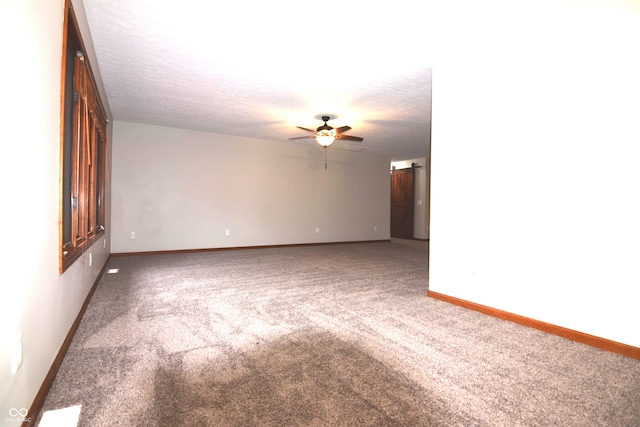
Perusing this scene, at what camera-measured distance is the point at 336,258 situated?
18.8 feet

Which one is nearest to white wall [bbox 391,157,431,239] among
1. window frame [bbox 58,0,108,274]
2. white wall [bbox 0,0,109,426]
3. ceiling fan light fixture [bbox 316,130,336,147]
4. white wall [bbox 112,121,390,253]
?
white wall [bbox 112,121,390,253]

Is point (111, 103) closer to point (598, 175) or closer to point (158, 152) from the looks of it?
point (158, 152)

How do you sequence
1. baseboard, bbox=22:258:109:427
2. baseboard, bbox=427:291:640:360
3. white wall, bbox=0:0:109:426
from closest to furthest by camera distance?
white wall, bbox=0:0:109:426
baseboard, bbox=22:258:109:427
baseboard, bbox=427:291:640:360

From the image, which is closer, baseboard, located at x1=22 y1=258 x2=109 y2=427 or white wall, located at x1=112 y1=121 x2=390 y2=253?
baseboard, located at x1=22 y1=258 x2=109 y2=427

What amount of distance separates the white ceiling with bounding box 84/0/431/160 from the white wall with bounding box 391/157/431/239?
4.22m

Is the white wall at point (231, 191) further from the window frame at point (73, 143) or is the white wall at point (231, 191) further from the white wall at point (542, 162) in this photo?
the white wall at point (542, 162)

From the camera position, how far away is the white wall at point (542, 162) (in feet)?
6.72

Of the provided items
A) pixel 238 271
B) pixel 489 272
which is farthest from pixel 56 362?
pixel 489 272

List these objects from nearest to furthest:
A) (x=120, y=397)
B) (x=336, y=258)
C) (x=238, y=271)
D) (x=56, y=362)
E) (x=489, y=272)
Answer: (x=120, y=397) < (x=56, y=362) < (x=489, y=272) < (x=238, y=271) < (x=336, y=258)

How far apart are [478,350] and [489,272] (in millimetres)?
958

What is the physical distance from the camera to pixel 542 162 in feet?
7.98

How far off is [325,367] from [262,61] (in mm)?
3013

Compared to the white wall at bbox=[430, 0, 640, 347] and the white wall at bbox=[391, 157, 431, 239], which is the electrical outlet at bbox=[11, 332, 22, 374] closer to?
the white wall at bbox=[430, 0, 640, 347]

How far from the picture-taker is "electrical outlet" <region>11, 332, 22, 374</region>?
1.13 meters
